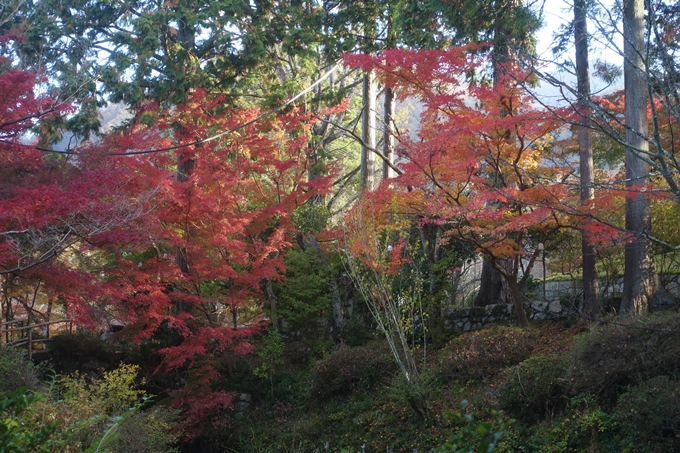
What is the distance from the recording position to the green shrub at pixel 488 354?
8.71 meters

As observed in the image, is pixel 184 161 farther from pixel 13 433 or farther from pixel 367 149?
pixel 13 433

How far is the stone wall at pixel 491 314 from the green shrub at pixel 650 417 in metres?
4.36

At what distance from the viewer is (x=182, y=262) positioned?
1119 centimetres

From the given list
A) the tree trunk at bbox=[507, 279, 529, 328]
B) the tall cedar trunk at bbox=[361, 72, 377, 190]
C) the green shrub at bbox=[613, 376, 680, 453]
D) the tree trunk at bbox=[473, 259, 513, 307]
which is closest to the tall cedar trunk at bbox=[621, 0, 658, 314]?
the tree trunk at bbox=[507, 279, 529, 328]

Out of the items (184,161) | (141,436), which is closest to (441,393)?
(141,436)

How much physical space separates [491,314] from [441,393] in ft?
9.42

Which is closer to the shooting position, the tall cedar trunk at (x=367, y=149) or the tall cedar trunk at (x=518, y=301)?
the tall cedar trunk at (x=518, y=301)

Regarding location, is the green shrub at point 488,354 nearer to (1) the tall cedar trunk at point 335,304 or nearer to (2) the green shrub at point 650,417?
(2) the green shrub at point 650,417

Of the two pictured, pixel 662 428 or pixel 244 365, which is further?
pixel 244 365

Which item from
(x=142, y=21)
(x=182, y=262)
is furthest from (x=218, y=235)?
(x=142, y=21)

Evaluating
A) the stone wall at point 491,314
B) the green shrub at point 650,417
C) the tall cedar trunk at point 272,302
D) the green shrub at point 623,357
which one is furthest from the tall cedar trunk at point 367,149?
the green shrub at point 650,417

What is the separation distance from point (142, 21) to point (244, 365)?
7074 mm

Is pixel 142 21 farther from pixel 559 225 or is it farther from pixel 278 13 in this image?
pixel 559 225

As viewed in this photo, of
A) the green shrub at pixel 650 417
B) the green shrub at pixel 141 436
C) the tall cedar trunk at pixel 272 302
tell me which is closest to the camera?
the green shrub at pixel 650 417
